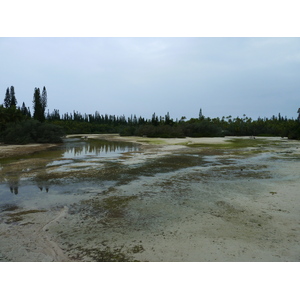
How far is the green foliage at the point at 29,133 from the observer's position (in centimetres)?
→ 3426

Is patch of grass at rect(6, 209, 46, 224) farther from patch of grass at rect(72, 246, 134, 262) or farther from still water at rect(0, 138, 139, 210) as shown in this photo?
patch of grass at rect(72, 246, 134, 262)

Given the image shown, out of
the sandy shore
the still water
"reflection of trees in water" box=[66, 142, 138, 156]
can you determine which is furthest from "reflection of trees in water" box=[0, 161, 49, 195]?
"reflection of trees in water" box=[66, 142, 138, 156]

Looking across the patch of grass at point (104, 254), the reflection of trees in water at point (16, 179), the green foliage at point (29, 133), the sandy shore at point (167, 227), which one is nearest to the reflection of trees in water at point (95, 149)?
the reflection of trees in water at point (16, 179)

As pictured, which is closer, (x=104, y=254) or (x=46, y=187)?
(x=104, y=254)

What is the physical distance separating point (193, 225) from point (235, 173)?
720 centimetres

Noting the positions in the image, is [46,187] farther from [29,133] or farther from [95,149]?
[29,133]

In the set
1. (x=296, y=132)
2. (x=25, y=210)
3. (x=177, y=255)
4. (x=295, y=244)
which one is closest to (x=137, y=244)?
(x=177, y=255)

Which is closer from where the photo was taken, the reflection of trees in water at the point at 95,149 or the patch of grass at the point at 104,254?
the patch of grass at the point at 104,254

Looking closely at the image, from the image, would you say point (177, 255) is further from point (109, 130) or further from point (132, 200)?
point (109, 130)

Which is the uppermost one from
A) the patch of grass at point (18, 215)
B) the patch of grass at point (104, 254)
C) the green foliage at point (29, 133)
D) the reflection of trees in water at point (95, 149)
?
the green foliage at point (29, 133)

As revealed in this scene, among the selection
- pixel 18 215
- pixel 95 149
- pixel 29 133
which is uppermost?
pixel 29 133

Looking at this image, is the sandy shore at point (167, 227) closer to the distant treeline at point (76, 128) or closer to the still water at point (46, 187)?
the still water at point (46, 187)

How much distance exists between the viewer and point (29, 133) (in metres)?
35.8

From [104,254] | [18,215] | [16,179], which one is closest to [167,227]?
[104,254]
